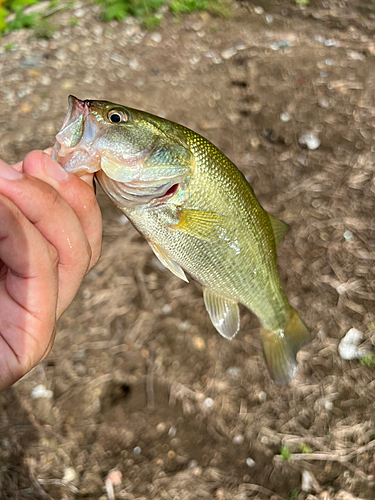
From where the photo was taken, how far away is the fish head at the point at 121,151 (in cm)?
174

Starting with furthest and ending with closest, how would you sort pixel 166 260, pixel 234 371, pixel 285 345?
pixel 234 371 → pixel 285 345 → pixel 166 260

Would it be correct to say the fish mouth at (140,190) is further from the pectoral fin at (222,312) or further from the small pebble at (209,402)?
the small pebble at (209,402)

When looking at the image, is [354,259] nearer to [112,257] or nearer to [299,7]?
[112,257]

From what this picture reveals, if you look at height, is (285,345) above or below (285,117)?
below

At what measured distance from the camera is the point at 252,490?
8.43ft

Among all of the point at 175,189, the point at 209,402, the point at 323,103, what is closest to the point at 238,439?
the point at 209,402

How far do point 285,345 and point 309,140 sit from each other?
2486 mm

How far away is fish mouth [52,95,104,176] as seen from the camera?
67.5 inches

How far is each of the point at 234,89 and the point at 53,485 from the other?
13.9ft

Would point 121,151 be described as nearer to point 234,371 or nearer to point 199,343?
point 199,343

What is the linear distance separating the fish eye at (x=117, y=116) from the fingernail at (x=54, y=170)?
0.37 meters

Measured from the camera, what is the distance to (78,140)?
1.75 meters

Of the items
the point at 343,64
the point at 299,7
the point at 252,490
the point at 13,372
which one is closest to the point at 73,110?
the point at 13,372

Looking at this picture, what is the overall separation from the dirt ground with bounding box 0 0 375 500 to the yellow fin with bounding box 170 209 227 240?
136 centimetres
